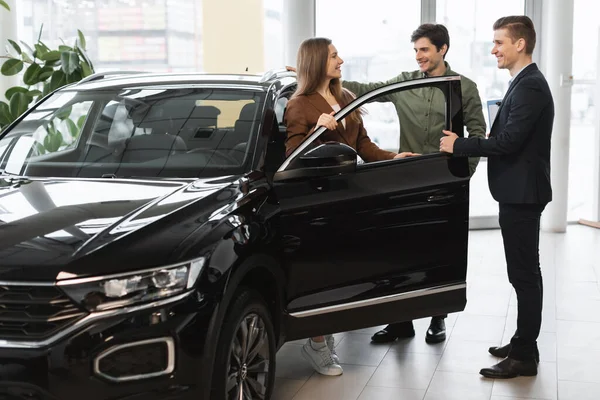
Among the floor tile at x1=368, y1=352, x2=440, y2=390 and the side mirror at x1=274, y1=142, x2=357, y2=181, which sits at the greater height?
the side mirror at x1=274, y1=142, x2=357, y2=181

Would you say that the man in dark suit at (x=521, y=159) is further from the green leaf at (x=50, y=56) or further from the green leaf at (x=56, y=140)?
the green leaf at (x=50, y=56)

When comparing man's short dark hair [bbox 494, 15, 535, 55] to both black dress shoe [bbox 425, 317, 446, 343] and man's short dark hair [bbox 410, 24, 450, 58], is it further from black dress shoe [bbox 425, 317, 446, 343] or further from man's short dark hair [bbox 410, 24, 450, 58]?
black dress shoe [bbox 425, 317, 446, 343]

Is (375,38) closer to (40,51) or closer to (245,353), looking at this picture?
(40,51)

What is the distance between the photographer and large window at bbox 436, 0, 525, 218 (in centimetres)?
825

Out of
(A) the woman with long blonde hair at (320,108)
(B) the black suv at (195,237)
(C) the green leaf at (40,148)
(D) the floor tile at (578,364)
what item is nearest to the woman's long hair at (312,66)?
(A) the woman with long blonde hair at (320,108)

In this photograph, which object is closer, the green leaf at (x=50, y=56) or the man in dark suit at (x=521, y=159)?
the man in dark suit at (x=521, y=159)

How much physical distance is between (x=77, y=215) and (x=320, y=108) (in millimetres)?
1456

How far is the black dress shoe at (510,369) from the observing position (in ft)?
12.7

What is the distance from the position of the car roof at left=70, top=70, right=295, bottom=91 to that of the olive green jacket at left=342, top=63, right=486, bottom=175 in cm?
69

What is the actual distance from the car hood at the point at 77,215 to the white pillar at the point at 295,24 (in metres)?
4.70

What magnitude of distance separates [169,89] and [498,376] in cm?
200

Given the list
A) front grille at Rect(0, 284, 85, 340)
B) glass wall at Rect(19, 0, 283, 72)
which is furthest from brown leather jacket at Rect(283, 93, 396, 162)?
glass wall at Rect(19, 0, 283, 72)

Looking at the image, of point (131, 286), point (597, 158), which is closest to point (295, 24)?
point (597, 158)

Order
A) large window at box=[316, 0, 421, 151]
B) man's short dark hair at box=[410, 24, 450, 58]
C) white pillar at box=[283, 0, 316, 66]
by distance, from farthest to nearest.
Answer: large window at box=[316, 0, 421, 151], white pillar at box=[283, 0, 316, 66], man's short dark hair at box=[410, 24, 450, 58]
